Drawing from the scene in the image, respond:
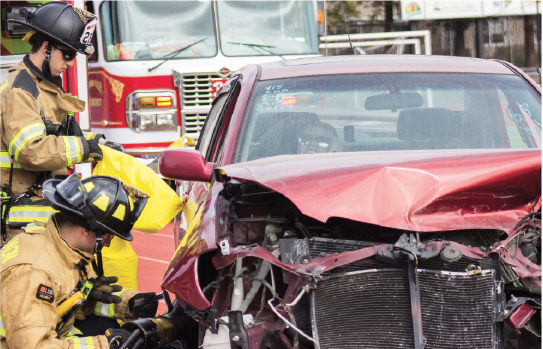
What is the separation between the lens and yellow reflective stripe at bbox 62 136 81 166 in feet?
13.6

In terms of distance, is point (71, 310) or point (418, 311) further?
point (71, 310)

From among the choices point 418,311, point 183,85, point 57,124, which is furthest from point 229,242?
point 183,85

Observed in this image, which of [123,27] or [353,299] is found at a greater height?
[123,27]

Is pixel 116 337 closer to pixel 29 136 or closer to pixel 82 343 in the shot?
pixel 82 343

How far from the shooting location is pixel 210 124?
15.8 ft

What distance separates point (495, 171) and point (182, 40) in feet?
22.4

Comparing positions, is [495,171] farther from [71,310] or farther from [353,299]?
[71,310]

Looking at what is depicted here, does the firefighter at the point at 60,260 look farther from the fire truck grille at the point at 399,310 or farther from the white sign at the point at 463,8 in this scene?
the white sign at the point at 463,8

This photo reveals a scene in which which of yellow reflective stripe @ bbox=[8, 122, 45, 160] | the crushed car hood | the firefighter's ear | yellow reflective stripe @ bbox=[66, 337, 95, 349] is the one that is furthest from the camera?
the firefighter's ear

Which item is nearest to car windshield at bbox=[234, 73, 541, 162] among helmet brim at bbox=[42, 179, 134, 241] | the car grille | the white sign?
helmet brim at bbox=[42, 179, 134, 241]

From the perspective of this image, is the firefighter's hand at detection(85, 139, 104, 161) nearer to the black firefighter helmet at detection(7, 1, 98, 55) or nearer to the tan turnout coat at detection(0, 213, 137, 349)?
the black firefighter helmet at detection(7, 1, 98, 55)

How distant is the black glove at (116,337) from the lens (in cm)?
330

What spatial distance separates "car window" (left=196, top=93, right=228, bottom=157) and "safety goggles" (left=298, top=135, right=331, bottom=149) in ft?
2.89

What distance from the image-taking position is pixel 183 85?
8914 millimetres
